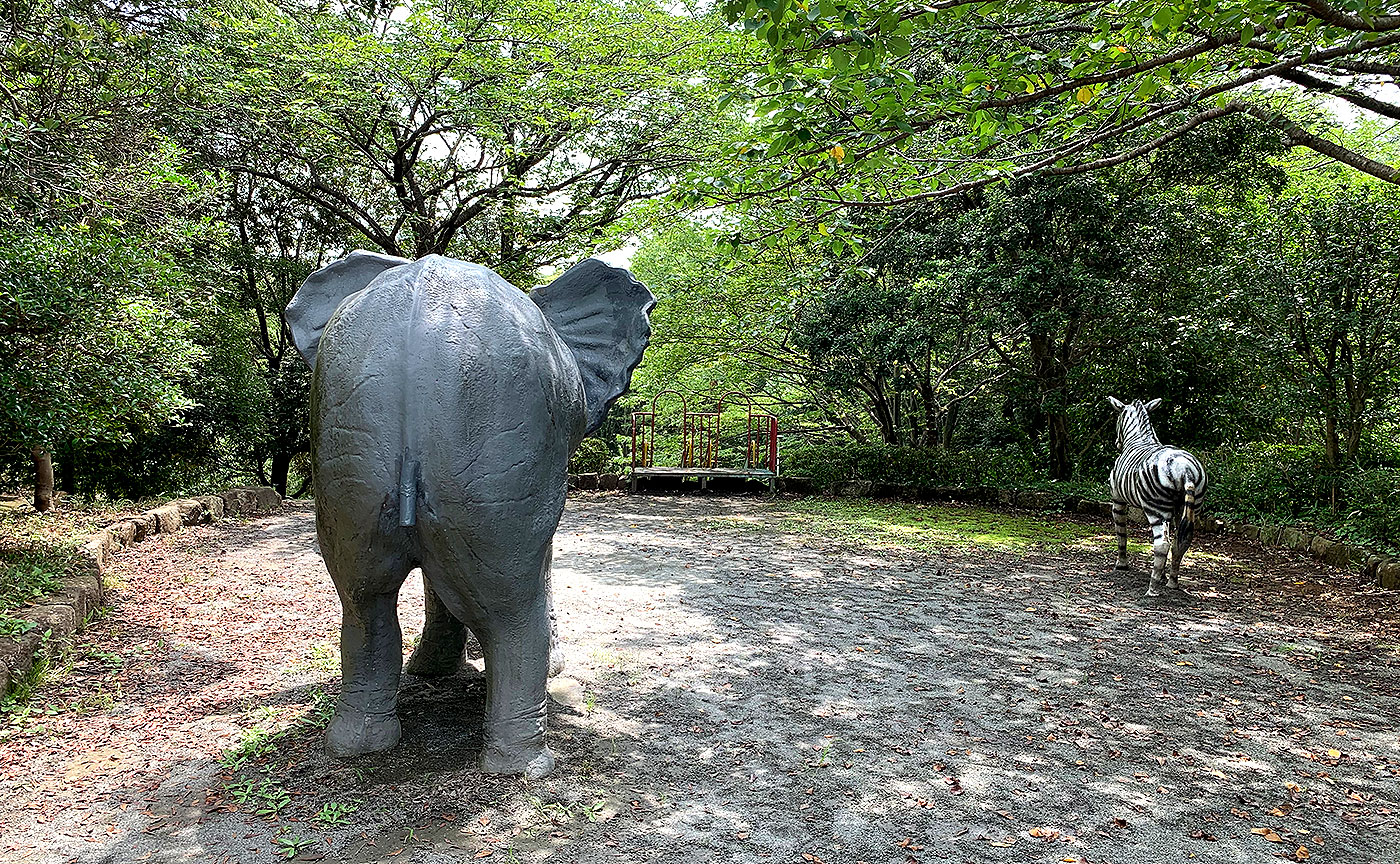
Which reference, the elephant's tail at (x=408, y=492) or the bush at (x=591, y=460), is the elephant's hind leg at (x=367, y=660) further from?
the bush at (x=591, y=460)

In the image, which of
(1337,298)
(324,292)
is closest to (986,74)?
(324,292)

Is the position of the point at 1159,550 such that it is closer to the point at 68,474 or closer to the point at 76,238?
the point at 76,238

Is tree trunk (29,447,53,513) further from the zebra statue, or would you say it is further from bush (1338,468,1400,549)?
bush (1338,468,1400,549)

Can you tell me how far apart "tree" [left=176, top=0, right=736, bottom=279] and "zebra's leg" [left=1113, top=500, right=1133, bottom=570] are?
21.1 ft

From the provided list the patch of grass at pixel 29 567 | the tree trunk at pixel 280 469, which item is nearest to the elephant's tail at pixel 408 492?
the patch of grass at pixel 29 567

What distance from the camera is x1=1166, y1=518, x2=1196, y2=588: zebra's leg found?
7102 mm

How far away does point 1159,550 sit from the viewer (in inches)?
283

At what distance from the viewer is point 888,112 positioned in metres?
5.25

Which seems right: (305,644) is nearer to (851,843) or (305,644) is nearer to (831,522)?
(851,843)

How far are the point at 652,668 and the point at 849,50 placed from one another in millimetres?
3354

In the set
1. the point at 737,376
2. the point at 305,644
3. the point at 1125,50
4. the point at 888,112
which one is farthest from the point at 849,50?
the point at 737,376

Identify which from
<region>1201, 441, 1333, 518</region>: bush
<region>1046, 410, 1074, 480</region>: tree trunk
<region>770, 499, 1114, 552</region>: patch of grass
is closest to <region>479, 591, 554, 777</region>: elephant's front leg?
<region>770, 499, 1114, 552</region>: patch of grass

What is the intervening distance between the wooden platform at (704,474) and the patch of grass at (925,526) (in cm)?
90

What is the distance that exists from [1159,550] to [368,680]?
6.19m
